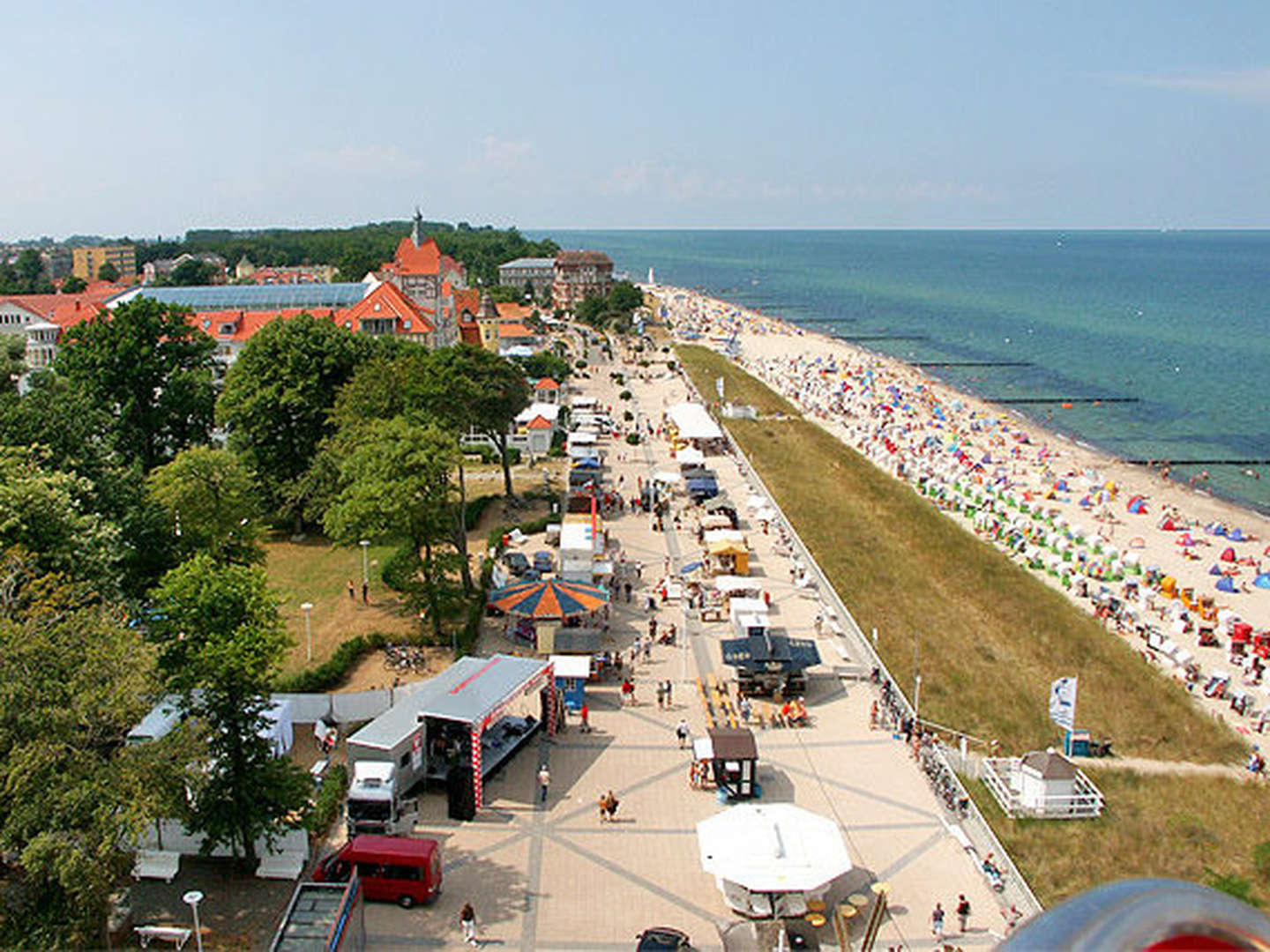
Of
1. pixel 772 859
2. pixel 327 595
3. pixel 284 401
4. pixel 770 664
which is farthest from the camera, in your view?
pixel 284 401

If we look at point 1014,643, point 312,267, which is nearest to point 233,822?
point 1014,643

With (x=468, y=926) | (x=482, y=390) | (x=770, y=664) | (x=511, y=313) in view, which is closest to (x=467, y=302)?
(x=511, y=313)

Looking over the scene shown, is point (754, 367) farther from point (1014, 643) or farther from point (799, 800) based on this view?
point (799, 800)

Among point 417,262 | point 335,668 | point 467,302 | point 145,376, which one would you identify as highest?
point 417,262

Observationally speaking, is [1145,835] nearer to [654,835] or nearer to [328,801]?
[654,835]

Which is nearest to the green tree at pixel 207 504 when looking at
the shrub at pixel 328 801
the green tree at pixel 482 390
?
the green tree at pixel 482 390

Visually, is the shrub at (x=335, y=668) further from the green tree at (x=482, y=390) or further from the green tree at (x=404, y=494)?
the green tree at (x=482, y=390)
